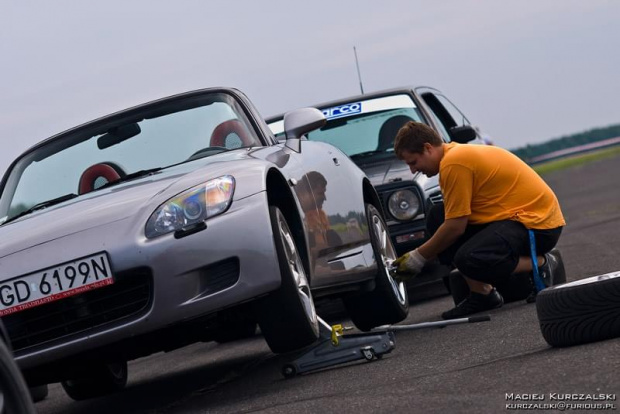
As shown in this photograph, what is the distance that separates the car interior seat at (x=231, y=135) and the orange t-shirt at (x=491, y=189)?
1.20 m

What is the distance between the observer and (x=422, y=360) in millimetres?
5633

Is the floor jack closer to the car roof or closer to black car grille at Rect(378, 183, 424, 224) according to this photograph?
black car grille at Rect(378, 183, 424, 224)

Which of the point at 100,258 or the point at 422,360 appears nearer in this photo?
the point at 100,258

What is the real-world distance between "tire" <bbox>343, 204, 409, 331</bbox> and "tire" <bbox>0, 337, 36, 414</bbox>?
11.8 ft

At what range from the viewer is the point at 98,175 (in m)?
6.61

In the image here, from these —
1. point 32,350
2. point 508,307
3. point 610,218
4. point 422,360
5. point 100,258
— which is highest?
point 100,258

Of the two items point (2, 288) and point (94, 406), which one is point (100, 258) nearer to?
point (2, 288)

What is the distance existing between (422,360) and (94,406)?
2.06 metres

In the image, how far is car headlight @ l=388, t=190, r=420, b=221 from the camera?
897 centimetres

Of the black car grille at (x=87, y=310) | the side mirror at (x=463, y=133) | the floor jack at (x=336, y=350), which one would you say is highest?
the black car grille at (x=87, y=310)

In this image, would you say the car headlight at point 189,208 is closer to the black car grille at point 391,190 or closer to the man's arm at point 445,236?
the man's arm at point 445,236

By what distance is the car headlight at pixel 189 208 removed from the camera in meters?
5.25

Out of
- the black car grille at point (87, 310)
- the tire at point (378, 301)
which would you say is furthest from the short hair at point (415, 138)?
the black car grille at point (87, 310)

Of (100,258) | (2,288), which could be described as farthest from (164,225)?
(2,288)
